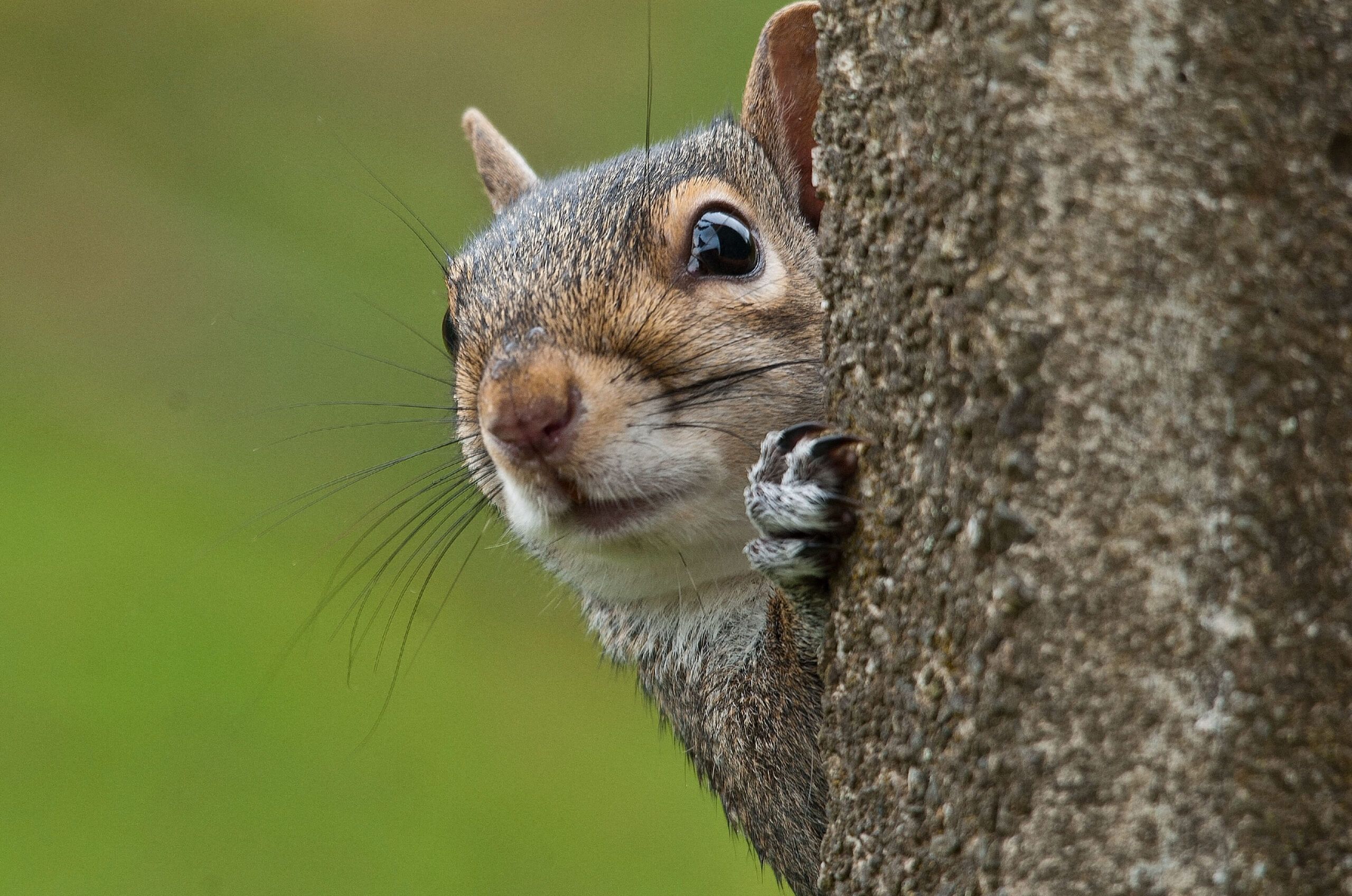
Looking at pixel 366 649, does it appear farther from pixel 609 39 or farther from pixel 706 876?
pixel 609 39

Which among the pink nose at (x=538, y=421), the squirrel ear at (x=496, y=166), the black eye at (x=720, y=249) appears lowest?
the pink nose at (x=538, y=421)

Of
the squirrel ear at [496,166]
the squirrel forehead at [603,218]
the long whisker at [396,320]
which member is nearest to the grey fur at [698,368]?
the squirrel forehead at [603,218]

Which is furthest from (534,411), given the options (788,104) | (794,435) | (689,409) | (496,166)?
(496,166)

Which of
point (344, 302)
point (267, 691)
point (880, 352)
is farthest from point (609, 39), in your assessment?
point (880, 352)

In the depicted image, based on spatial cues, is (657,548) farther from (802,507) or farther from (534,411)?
(802,507)

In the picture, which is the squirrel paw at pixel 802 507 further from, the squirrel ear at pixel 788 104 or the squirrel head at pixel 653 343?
the squirrel ear at pixel 788 104

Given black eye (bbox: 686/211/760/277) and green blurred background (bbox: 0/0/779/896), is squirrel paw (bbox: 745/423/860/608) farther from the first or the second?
green blurred background (bbox: 0/0/779/896)

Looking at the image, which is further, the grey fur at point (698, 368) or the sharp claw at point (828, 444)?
the grey fur at point (698, 368)
